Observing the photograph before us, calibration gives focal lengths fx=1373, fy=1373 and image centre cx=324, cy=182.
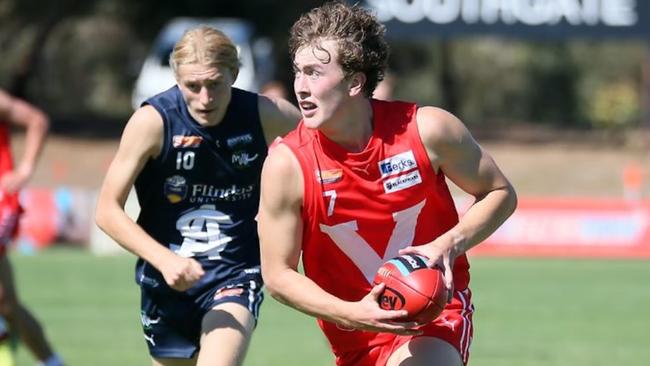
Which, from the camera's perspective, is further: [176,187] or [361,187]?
[176,187]

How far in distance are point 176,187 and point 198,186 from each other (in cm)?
9

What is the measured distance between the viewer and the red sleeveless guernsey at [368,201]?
480 centimetres

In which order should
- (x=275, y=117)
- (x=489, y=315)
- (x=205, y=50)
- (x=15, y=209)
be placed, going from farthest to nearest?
(x=489, y=315) → (x=15, y=209) → (x=275, y=117) → (x=205, y=50)

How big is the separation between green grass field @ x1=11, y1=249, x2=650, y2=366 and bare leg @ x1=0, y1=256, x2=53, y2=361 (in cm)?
133

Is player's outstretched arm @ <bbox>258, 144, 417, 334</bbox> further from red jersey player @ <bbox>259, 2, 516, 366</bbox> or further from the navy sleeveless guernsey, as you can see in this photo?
the navy sleeveless guernsey

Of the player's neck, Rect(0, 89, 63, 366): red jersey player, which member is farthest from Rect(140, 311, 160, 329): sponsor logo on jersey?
Rect(0, 89, 63, 366): red jersey player

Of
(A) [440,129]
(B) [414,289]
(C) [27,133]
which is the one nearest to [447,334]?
(B) [414,289]

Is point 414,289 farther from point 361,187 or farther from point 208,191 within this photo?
point 208,191

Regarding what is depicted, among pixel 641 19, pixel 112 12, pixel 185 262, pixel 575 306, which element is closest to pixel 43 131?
pixel 185 262

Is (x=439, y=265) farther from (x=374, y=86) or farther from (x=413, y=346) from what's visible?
(x=374, y=86)

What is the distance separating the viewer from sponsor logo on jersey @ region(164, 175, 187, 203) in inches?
234

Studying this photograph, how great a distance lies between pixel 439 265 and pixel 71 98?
120 feet

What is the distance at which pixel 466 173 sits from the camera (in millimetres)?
4898

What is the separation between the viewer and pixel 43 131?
8.14 metres
